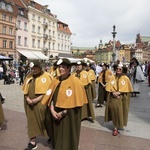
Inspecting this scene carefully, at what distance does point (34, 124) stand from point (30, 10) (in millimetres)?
53560

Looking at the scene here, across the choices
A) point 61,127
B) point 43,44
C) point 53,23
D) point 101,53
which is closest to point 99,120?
point 61,127

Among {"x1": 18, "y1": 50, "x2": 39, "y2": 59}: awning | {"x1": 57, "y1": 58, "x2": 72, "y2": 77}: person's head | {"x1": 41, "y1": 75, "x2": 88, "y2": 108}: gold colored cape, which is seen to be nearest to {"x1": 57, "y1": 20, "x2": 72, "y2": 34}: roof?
{"x1": 18, "y1": 50, "x2": 39, "y2": 59}: awning

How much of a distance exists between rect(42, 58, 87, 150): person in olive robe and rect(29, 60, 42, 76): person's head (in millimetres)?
966

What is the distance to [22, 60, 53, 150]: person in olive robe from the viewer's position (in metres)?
4.90

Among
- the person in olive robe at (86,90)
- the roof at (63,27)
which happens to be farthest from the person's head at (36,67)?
the roof at (63,27)

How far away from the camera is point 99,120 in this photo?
770cm

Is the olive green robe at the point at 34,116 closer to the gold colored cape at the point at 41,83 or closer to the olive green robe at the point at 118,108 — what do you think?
the gold colored cape at the point at 41,83

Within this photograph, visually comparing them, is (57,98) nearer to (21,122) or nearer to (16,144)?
(16,144)

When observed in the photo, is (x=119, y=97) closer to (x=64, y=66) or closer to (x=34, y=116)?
(x=34, y=116)

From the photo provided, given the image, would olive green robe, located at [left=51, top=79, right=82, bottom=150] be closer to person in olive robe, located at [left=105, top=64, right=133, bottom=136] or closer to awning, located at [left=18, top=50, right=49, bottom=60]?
person in olive robe, located at [left=105, top=64, right=133, bottom=136]

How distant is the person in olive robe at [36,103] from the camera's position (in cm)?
490

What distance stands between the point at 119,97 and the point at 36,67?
237 cm

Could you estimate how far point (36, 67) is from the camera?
16.3ft

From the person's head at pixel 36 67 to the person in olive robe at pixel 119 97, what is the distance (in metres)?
2.09
